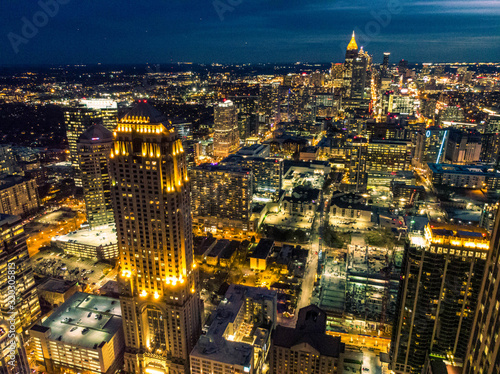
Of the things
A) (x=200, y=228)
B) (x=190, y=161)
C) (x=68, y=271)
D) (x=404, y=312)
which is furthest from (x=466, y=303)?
(x=190, y=161)

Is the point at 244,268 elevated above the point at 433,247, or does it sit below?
below

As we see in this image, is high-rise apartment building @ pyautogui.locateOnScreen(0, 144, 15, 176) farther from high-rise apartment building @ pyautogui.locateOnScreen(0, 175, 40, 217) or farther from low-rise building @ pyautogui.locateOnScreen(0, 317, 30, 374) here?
low-rise building @ pyautogui.locateOnScreen(0, 317, 30, 374)

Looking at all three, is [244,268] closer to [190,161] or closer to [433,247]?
[433,247]

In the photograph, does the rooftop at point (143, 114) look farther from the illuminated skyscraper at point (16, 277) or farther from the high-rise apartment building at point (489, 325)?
the high-rise apartment building at point (489, 325)

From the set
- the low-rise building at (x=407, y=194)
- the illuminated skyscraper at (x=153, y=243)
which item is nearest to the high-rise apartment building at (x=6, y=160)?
the illuminated skyscraper at (x=153, y=243)

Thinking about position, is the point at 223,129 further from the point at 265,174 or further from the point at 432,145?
the point at 432,145

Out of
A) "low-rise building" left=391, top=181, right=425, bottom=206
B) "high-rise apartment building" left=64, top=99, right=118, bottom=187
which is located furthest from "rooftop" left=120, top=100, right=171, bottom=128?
"low-rise building" left=391, top=181, right=425, bottom=206

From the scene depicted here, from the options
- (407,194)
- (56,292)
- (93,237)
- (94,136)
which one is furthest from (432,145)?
(56,292)
